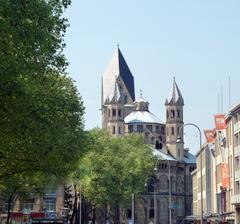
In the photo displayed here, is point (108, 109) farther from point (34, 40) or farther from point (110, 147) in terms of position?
point (34, 40)

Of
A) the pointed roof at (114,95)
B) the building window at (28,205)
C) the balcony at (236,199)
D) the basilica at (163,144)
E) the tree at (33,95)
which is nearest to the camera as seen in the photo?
the tree at (33,95)

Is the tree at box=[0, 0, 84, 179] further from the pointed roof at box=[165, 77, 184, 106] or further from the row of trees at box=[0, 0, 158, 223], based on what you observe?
the pointed roof at box=[165, 77, 184, 106]

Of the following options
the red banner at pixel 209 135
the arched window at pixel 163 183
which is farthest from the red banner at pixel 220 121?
the arched window at pixel 163 183

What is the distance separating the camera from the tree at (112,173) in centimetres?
11312

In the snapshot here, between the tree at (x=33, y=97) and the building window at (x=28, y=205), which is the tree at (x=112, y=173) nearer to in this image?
the building window at (x=28, y=205)

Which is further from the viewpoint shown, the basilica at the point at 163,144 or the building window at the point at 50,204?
the basilica at the point at 163,144

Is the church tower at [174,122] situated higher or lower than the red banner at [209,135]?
higher

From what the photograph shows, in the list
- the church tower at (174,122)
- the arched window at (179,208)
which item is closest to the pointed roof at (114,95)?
the church tower at (174,122)

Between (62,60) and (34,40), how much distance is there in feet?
33.0

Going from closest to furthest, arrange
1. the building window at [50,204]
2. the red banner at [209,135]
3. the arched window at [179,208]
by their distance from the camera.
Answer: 1. the building window at [50,204]
2. the red banner at [209,135]
3. the arched window at [179,208]

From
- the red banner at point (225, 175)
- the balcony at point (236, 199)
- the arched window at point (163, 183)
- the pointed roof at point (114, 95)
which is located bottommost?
the balcony at point (236, 199)

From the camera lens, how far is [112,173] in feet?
378

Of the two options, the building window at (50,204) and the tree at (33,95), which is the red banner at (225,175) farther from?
the tree at (33,95)

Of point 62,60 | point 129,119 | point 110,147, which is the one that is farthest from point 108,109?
point 62,60
